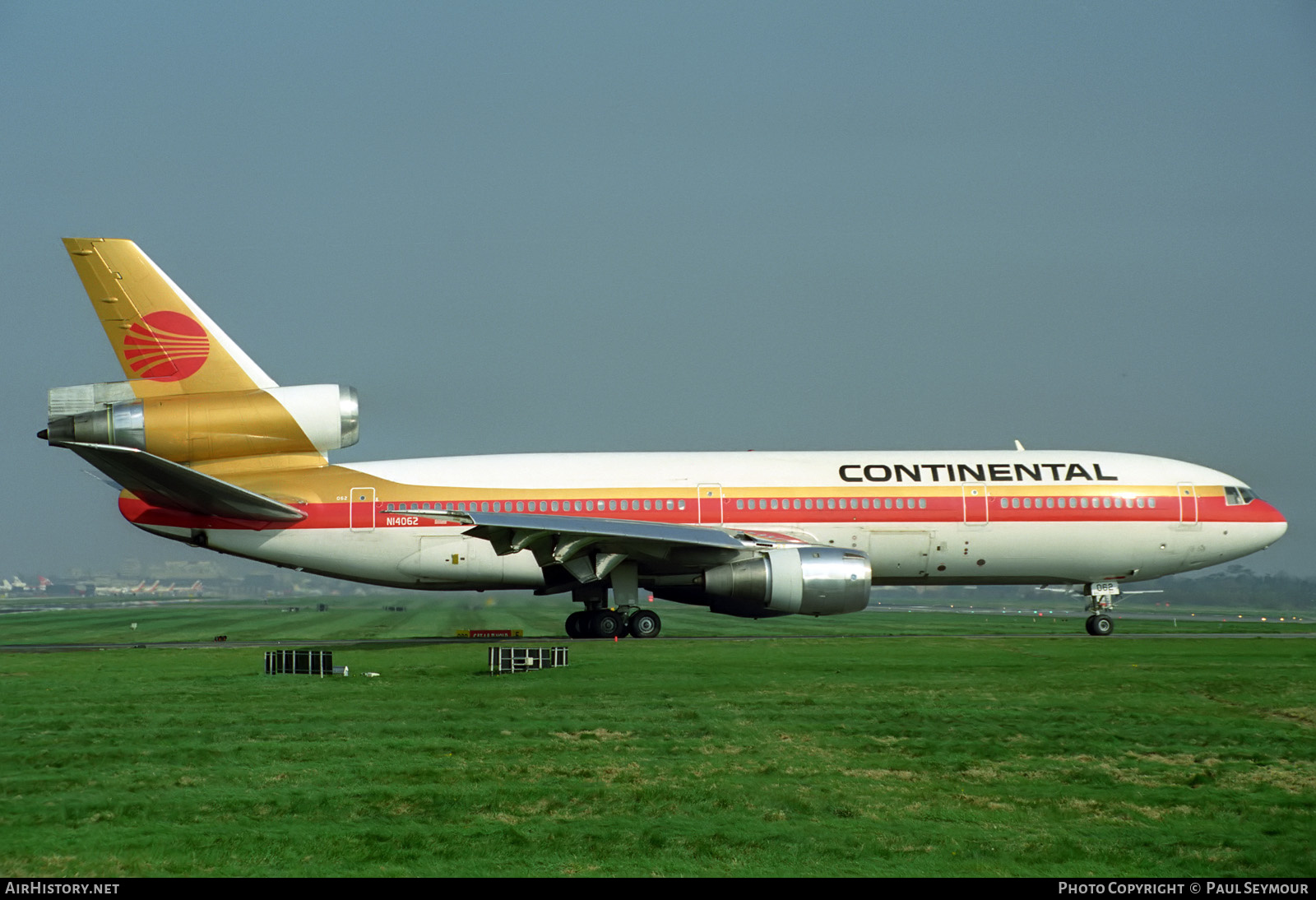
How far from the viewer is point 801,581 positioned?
26.2 m

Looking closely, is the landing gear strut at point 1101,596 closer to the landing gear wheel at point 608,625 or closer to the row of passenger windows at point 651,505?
the row of passenger windows at point 651,505

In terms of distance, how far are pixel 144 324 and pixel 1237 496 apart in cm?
2781

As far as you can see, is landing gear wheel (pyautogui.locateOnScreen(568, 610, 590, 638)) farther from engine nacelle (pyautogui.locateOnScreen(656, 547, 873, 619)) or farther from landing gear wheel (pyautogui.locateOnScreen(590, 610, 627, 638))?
engine nacelle (pyautogui.locateOnScreen(656, 547, 873, 619))

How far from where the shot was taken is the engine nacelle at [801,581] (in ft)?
85.9

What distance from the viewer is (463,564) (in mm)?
29594

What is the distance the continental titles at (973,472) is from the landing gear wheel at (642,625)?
235 inches

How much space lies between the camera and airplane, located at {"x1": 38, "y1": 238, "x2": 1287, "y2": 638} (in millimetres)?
27469

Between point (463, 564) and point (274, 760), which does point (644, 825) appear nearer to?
point (274, 760)

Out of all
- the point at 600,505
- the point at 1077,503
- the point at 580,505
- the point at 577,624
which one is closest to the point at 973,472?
the point at 1077,503

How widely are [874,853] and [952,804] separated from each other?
1563mm

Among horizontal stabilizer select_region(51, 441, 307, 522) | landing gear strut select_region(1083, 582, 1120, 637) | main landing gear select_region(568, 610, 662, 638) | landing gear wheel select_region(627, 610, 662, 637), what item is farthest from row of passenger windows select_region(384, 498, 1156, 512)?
landing gear strut select_region(1083, 582, 1120, 637)

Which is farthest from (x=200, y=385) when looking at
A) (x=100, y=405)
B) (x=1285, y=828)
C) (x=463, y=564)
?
(x=1285, y=828)

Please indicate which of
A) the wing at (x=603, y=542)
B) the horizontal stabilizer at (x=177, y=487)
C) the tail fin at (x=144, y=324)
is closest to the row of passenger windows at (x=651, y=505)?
the wing at (x=603, y=542)

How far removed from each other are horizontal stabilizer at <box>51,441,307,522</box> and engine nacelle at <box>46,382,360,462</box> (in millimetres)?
699
